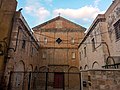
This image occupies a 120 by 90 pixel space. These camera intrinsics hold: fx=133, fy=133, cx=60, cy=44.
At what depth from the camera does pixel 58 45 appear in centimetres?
2298

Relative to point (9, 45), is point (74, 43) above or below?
above

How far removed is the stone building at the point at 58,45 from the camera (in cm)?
2159

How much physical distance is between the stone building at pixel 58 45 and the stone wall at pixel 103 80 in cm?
1364

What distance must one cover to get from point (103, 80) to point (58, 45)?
15.6m

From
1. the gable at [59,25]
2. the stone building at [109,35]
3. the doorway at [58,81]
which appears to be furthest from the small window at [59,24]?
the stone building at [109,35]

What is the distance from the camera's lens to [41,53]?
22016 millimetres

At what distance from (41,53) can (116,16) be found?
46.9 feet

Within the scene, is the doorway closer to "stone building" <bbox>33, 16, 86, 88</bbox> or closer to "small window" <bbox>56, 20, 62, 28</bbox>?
"stone building" <bbox>33, 16, 86, 88</bbox>

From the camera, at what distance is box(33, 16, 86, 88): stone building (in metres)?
21.6

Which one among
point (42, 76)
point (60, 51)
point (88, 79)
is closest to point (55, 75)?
point (42, 76)

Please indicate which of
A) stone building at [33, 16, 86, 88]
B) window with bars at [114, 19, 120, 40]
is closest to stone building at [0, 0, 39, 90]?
window with bars at [114, 19, 120, 40]

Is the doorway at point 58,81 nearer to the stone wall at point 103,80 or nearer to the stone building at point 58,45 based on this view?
the stone building at point 58,45

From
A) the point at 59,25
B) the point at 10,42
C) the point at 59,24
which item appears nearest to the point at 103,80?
the point at 10,42

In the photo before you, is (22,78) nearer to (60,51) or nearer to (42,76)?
(42,76)
